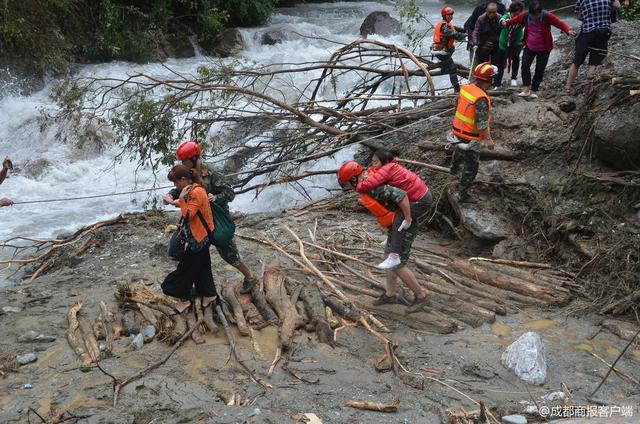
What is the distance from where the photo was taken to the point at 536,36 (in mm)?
8500

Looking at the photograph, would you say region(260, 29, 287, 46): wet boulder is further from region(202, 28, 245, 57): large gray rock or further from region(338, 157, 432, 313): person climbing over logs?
region(338, 157, 432, 313): person climbing over logs

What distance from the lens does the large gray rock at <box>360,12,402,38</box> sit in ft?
59.9

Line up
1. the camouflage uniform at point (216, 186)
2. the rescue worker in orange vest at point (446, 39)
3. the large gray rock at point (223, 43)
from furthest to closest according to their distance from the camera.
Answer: the large gray rock at point (223, 43) → the rescue worker in orange vest at point (446, 39) → the camouflage uniform at point (216, 186)

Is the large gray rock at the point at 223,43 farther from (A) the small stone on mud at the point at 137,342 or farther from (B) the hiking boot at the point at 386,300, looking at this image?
(A) the small stone on mud at the point at 137,342

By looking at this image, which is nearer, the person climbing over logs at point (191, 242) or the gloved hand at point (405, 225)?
the person climbing over logs at point (191, 242)

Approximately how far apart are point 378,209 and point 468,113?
185cm

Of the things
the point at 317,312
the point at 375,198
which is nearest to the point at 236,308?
the point at 317,312

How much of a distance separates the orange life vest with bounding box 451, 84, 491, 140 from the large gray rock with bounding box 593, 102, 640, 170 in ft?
4.08

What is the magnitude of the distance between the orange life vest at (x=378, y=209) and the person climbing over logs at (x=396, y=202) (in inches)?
0.5

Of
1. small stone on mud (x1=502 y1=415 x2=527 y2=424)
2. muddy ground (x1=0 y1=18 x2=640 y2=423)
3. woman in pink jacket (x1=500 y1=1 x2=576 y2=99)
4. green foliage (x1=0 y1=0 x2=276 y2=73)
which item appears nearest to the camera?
small stone on mud (x1=502 y1=415 x2=527 y2=424)

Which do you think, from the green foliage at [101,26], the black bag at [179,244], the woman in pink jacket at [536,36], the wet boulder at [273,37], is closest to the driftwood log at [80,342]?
the black bag at [179,244]

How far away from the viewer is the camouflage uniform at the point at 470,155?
20.5ft

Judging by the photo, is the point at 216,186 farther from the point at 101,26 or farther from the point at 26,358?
the point at 101,26

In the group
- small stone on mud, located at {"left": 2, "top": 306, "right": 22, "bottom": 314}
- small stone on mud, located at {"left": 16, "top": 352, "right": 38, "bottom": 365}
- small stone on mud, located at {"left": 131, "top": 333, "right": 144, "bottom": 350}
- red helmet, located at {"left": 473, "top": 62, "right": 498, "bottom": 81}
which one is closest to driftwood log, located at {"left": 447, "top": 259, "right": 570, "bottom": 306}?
red helmet, located at {"left": 473, "top": 62, "right": 498, "bottom": 81}
